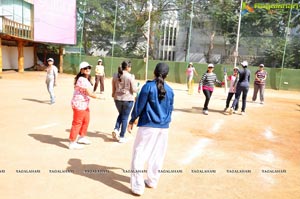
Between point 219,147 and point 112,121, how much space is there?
3.18 m

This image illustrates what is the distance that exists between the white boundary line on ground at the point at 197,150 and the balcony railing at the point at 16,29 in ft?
56.8

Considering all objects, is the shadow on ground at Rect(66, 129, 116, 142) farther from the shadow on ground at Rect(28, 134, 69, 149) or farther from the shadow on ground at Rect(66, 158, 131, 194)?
the shadow on ground at Rect(66, 158, 131, 194)

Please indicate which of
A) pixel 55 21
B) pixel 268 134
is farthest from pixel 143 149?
pixel 55 21

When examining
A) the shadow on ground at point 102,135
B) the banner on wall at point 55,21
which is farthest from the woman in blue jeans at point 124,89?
the banner on wall at point 55,21

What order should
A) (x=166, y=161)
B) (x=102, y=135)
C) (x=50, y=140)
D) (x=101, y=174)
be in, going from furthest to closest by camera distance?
(x=102, y=135), (x=50, y=140), (x=166, y=161), (x=101, y=174)

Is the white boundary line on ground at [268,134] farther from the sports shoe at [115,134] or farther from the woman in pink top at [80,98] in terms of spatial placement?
the woman in pink top at [80,98]

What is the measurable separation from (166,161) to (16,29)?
19.2m

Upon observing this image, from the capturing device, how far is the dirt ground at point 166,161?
3811 mm

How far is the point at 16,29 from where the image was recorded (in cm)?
2022

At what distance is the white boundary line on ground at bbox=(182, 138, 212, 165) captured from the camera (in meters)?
5.06

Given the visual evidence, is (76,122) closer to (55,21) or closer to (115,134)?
(115,134)

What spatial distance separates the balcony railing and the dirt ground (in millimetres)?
12708

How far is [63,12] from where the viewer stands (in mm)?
24438

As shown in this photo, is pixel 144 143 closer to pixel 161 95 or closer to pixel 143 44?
pixel 161 95
